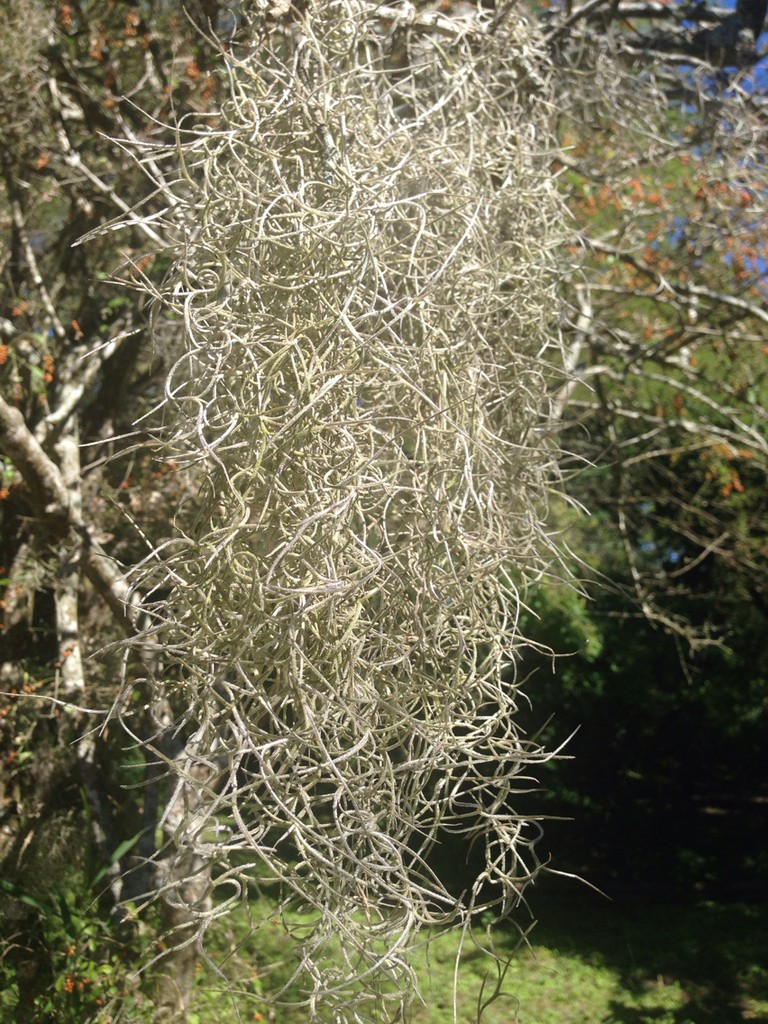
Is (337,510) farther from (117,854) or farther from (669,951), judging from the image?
(669,951)

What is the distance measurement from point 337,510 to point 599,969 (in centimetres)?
370

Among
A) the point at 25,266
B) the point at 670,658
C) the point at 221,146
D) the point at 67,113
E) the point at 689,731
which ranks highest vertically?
the point at 221,146

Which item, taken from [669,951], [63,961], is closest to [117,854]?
[63,961]

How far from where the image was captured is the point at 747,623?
488cm

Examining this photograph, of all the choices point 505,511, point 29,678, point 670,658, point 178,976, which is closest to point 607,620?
point 670,658

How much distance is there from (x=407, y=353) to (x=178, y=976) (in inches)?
63.7

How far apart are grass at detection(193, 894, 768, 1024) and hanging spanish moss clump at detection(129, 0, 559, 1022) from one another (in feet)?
6.35

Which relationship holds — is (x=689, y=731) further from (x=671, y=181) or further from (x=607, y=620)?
(x=671, y=181)

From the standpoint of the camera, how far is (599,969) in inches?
160

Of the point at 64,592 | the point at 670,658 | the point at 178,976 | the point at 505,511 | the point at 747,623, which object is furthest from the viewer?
the point at 670,658

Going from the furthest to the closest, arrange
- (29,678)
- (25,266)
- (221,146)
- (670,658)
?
1. (670,658)
2. (25,266)
3. (29,678)
4. (221,146)

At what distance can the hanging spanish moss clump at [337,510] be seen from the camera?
104cm

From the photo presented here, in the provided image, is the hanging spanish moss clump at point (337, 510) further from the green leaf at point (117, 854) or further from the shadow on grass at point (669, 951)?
the shadow on grass at point (669, 951)

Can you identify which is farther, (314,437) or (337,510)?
(314,437)
